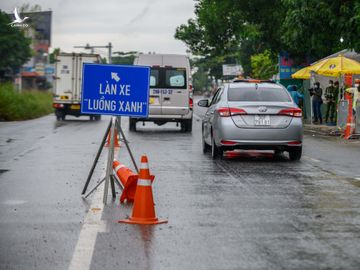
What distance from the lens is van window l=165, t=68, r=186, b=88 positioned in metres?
27.7

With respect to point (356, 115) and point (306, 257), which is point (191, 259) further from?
point (356, 115)

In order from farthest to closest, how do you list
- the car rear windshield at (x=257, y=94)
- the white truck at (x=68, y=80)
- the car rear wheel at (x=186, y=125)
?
1. the white truck at (x=68, y=80)
2. the car rear wheel at (x=186, y=125)
3. the car rear windshield at (x=257, y=94)

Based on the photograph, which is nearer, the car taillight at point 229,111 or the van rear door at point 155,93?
the car taillight at point 229,111

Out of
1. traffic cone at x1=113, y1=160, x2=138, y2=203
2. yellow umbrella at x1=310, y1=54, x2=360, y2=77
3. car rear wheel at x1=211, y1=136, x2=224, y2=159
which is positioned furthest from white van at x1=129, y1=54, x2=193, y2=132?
Result: traffic cone at x1=113, y1=160, x2=138, y2=203

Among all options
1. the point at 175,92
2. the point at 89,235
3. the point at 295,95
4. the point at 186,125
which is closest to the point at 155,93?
the point at 175,92

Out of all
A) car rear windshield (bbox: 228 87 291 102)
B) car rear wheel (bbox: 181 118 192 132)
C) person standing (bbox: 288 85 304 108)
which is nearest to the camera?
car rear windshield (bbox: 228 87 291 102)

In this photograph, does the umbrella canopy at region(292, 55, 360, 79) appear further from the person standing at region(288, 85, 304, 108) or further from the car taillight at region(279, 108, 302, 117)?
the car taillight at region(279, 108, 302, 117)

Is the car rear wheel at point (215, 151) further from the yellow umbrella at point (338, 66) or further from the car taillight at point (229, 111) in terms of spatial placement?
the yellow umbrella at point (338, 66)

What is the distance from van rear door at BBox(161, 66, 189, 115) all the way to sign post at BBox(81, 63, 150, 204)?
16.8m

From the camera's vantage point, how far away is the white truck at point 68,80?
128 ft

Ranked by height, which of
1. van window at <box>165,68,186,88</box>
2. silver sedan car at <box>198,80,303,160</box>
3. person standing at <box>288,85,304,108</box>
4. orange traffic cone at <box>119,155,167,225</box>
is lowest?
orange traffic cone at <box>119,155,167,225</box>

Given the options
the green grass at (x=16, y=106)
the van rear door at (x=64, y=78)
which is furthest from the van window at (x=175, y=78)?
the green grass at (x=16, y=106)

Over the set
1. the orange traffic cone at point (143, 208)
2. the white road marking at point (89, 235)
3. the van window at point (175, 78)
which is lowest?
the white road marking at point (89, 235)

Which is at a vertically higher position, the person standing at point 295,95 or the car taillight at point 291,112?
the person standing at point 295,95
